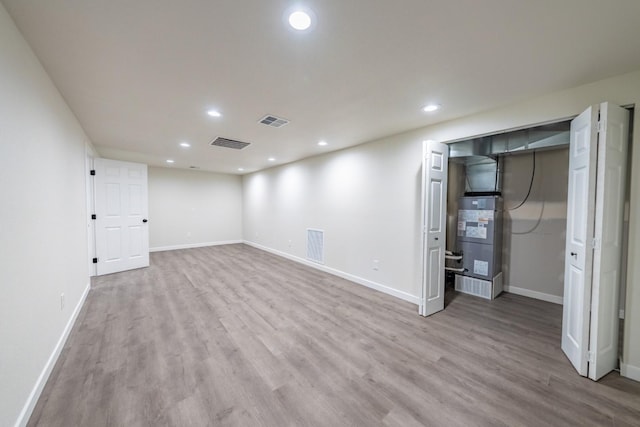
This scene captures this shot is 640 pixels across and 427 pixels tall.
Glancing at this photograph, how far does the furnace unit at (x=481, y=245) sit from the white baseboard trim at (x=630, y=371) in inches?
63.4

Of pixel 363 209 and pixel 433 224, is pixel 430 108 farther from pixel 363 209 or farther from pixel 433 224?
pixel 363 209

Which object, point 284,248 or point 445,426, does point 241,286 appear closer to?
point 284,248

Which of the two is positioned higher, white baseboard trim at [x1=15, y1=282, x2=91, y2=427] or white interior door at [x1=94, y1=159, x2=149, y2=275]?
white interior door at [x1=94, y1=159, x2=149, y2=275]

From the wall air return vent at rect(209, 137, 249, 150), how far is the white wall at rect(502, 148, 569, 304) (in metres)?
4.49

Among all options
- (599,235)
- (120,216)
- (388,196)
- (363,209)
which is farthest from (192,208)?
(599,235)

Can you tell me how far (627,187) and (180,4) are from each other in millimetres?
3574

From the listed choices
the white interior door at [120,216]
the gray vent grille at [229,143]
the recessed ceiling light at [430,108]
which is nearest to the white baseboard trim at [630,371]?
the recessed ceiling light at [430,108]

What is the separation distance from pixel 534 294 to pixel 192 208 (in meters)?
8.31

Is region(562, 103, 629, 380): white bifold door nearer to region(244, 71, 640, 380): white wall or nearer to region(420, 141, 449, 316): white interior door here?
region(244, 71, 640, 380): white wall

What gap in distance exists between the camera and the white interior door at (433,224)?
9.77 ft

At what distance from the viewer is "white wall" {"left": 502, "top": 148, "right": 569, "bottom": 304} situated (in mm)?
3479

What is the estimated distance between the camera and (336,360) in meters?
2.19

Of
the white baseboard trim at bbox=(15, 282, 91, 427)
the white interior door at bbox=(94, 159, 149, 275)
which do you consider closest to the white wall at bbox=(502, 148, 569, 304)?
the white baseboard trim at bbox=(15, 282, 91, 427)

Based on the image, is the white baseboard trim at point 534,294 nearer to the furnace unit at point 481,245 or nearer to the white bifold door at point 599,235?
the furnace unit at point 481,245
